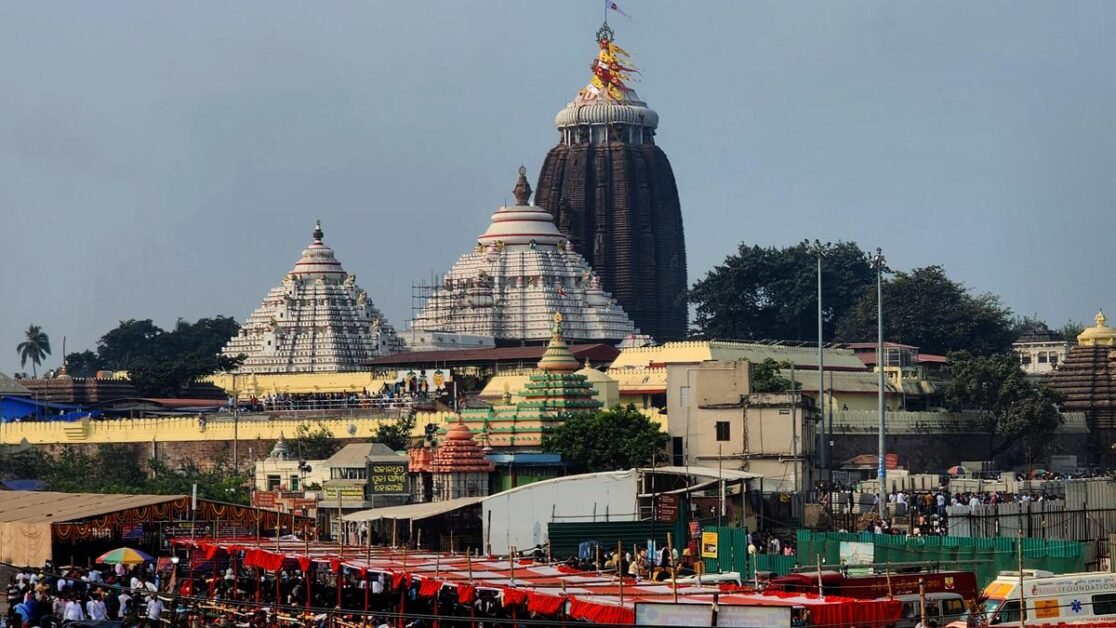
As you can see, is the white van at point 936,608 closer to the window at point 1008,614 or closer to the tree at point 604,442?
the window at point 1008,614

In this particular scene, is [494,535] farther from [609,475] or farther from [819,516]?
[819,516]

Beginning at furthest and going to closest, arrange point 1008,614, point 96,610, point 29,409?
point 29,409, point 96,610, point 1008,614

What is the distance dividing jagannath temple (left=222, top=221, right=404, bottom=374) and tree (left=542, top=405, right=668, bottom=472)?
39277 millimetres

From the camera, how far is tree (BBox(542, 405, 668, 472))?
62625mm

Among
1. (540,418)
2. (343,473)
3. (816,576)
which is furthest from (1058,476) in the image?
(816,576)

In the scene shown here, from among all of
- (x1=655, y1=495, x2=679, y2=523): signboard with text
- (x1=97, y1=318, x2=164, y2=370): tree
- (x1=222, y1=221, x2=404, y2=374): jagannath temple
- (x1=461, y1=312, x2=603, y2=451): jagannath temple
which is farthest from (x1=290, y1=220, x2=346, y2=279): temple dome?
(x1=655, y1=495, x2=679, y2=523): signboard with text

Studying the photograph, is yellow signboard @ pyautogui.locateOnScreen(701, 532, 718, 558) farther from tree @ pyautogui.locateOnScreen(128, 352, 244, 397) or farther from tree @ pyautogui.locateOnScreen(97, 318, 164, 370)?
tree @ pyautogui.locateOnScreen(97, 318, 164, 370)

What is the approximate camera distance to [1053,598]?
31.0m

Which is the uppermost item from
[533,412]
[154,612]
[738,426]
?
[533,412]

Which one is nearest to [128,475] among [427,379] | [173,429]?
[173,429]

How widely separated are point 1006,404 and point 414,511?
35.4m

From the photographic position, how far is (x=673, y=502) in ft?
157

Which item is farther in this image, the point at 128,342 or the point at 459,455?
the point at 128,342

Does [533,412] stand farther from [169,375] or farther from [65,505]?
[169,375]
